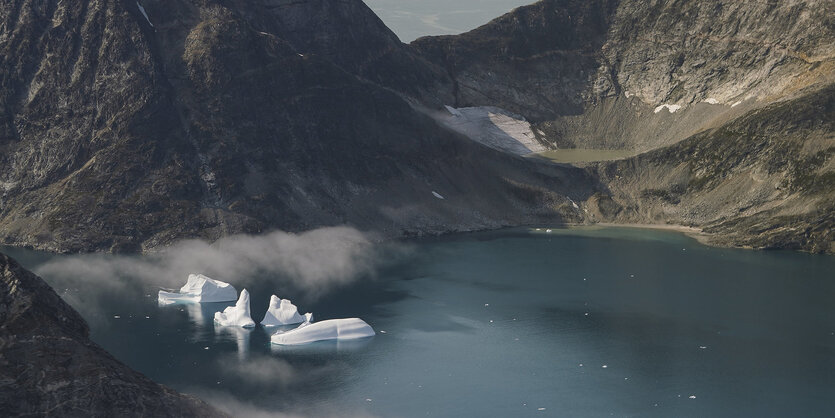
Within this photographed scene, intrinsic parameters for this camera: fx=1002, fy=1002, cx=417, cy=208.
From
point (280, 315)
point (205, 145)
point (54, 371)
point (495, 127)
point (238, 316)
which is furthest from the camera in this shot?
point (495, 127)

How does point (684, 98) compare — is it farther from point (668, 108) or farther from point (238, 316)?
point (238, 316)

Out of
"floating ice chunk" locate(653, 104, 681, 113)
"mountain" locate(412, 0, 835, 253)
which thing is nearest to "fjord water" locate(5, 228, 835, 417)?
"mountain" locate(412, 0, 835, 253)

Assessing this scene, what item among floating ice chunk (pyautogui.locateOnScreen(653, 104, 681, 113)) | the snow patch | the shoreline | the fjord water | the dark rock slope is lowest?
the fjord water

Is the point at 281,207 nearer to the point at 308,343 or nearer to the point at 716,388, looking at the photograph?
the point at 308,343

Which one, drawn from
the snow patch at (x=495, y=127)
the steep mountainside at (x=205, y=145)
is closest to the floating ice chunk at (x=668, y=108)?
the snow patch at (x=495, y=127)

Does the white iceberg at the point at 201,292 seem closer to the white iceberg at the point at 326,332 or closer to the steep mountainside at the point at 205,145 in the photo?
the white iceberg at the point at 326,332

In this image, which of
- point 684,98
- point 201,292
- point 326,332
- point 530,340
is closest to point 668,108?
Answer: point 684,98

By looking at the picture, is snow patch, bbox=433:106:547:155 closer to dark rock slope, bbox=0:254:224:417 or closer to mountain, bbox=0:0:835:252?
mountain, bbox=0:0:835:252
